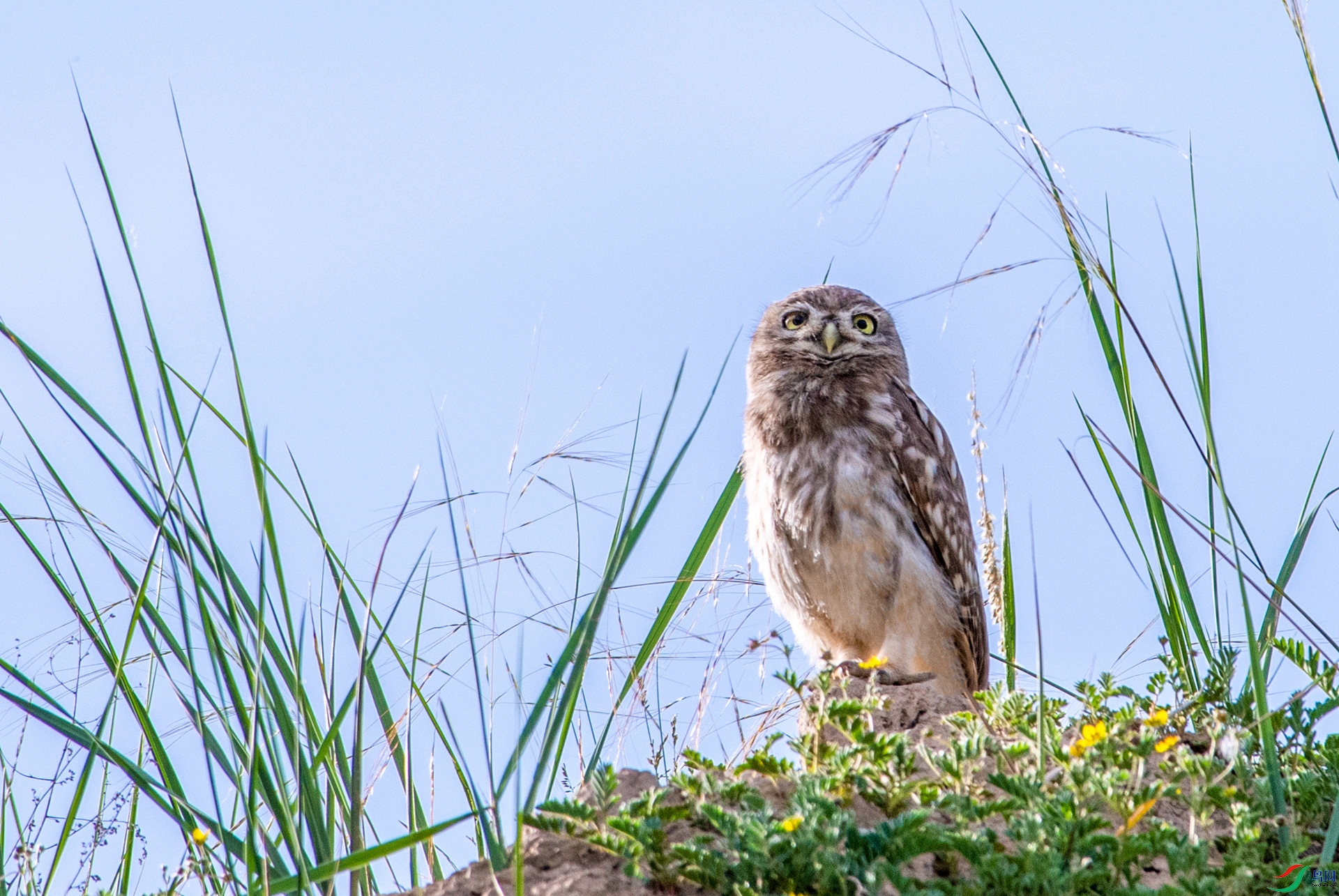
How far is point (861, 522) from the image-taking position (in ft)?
15.8

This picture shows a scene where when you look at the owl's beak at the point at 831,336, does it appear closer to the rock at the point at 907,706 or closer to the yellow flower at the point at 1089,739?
the rock at the point at 907,706

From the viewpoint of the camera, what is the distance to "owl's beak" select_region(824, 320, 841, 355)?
17.6 feet

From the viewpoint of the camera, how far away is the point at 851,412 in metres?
5.05

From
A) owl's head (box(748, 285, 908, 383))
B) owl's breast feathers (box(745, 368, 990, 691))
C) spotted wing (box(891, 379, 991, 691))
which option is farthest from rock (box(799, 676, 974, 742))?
owl's head (box(748, 285, 908, 383))

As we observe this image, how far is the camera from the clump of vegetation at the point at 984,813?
1.98 m

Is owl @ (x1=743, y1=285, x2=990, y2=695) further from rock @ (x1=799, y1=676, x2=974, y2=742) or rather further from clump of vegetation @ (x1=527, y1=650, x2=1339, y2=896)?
clump of vegetation @ (x1=527, y1=650, x2=1339, y2=896)

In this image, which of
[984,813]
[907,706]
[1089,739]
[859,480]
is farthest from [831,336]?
[984,813]

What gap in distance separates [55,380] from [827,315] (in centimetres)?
334

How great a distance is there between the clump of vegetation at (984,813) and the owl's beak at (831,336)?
2701 millimetres
